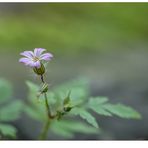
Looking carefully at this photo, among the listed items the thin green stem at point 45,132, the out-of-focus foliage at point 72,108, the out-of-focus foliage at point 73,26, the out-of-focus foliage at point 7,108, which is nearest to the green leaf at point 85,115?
the out-of-focus foliage at point 72,108

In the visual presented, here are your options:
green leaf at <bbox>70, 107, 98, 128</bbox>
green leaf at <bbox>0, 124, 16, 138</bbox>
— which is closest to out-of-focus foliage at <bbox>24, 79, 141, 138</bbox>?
green leaf at <bbox>70, 107, 98, 128</bbox>

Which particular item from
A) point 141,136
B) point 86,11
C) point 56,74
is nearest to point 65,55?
point 56,74

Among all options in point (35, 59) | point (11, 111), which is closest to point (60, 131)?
point (11, 111)

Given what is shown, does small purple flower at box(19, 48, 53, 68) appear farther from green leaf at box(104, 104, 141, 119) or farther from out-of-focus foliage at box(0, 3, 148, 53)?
out-of-focus foliage at box(0, 3, 148, 53)

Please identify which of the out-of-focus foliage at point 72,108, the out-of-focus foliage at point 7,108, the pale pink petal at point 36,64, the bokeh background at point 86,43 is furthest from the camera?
the bokeh background at point 86,43

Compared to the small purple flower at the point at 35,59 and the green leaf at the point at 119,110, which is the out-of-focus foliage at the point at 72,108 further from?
the small purple flower at the point at 35,59

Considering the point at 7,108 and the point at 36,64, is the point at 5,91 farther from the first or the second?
the point at 36,64
